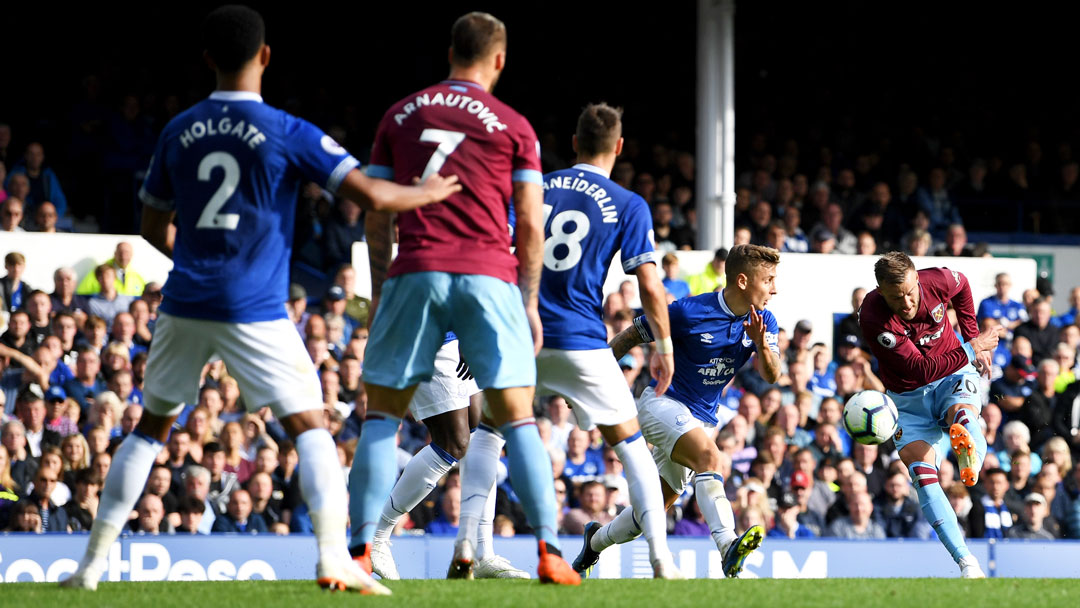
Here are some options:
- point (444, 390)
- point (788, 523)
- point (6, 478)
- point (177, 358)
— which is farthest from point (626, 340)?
point (6, 478)

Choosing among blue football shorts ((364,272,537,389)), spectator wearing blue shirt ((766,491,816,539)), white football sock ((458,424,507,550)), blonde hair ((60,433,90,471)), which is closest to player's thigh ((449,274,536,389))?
blue football shorts ((364,272,537,389))

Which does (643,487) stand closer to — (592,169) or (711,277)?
(592,169)

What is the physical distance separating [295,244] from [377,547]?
832cm

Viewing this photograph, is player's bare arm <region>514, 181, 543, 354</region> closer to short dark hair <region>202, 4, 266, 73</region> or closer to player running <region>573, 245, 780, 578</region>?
short dark hair <region>202, 4, 266, 73</region>

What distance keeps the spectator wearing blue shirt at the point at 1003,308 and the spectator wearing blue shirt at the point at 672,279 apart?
3576 millimetres

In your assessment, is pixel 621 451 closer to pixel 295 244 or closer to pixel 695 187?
pixel 295 244

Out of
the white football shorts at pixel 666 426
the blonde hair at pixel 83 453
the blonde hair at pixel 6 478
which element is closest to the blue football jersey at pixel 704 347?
the white football shorts at pixel 666 426

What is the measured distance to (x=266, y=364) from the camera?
17.8ft

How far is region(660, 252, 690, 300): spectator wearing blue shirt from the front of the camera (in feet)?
48.5

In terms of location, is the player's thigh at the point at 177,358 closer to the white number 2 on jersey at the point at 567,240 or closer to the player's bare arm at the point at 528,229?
the player's bare arm at the point at 528,229

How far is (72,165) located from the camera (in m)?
15.6

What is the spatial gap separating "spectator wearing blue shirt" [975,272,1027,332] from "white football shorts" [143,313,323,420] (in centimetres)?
1194

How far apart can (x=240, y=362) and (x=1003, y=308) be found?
12.4 meters

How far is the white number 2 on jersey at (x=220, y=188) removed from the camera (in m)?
5.41
